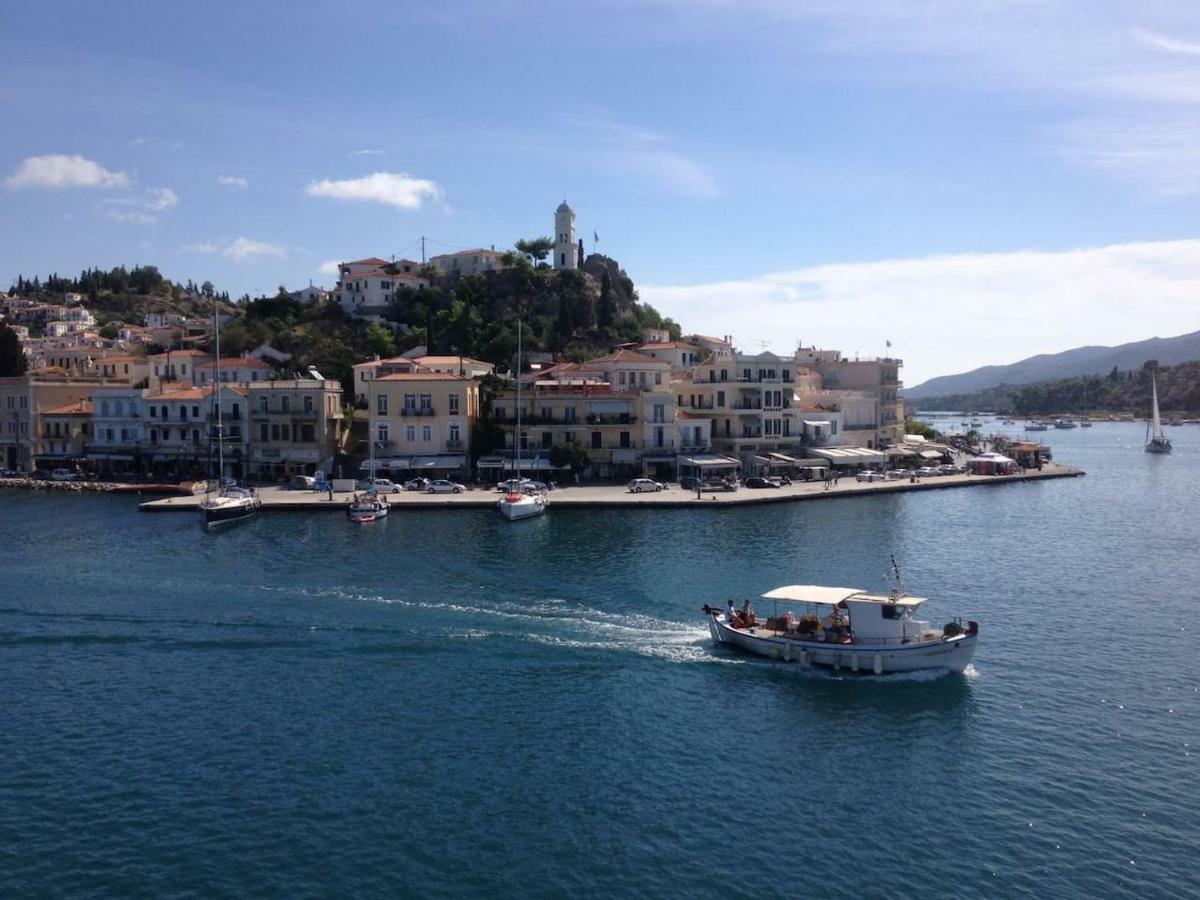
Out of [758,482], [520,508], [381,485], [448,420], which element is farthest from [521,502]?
[758,482]

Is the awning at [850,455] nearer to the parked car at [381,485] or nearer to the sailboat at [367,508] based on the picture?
Answer: the parked car at [381,485]

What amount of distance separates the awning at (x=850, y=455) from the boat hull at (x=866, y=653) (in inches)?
1750

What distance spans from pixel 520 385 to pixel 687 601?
34.7 metres

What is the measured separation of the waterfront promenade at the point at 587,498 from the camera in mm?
54625

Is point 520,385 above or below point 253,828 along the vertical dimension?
above

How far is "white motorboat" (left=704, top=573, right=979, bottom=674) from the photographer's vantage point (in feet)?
85.1

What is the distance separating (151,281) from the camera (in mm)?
161125

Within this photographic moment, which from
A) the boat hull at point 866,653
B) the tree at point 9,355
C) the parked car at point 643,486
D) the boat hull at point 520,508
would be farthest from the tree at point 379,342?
the boat hull at point 866,653

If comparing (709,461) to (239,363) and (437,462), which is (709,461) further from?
(239,363)

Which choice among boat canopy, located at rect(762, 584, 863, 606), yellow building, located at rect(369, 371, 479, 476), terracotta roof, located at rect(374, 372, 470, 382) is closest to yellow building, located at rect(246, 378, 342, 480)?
yellow building, located at rect(369, 371, 479, 476)

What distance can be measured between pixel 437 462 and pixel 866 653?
134 feet

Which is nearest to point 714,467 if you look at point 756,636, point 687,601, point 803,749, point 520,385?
point 520,385

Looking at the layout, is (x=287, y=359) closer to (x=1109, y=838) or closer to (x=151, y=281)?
(x=1109, y=838)

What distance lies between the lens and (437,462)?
62625 millimetres
